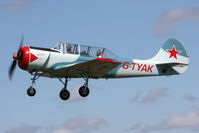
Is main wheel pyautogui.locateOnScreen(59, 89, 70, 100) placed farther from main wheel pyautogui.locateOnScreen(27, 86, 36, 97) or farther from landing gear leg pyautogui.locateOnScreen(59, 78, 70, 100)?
main wheel pyautogui.locateOnScreen(27, 86, 36, 97)

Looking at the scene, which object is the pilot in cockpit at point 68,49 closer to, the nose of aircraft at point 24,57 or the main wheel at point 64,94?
the nose of aircraft at point 24,57

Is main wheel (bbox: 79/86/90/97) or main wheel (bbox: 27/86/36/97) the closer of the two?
main wheel (bbox: 27/86/36/97)

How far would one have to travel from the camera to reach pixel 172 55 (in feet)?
83.0

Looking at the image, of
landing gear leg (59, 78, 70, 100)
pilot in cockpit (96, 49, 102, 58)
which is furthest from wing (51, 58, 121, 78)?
landing gear leg (59, 78, 70, 100)

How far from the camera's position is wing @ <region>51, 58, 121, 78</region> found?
2038 cm

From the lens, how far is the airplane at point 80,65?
20844 mm

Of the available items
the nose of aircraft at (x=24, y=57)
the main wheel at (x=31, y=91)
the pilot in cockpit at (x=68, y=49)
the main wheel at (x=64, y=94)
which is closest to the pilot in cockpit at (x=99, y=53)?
the pilot in cockpit at (x=68, y=49)

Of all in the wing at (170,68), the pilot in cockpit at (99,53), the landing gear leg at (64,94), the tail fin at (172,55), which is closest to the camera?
the pilot in cockpit at (99,53)

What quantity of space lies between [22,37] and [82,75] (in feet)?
11.7

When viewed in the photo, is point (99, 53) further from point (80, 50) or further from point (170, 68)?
point (170, 68)

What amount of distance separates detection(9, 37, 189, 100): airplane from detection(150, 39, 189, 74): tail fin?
0.59m

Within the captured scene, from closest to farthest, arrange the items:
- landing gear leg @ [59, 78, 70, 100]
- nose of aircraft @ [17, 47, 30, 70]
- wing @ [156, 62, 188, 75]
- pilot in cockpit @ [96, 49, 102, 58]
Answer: nose of aircraft @ [17, 47, 30, 70], pilot in cockpit @ [96, 49, 102, 58], landing gear leg @ [59, 78, 70, 100], wing @ [156, 62, 188, 75]

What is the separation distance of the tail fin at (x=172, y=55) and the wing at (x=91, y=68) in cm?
405

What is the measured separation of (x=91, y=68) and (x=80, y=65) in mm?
683
